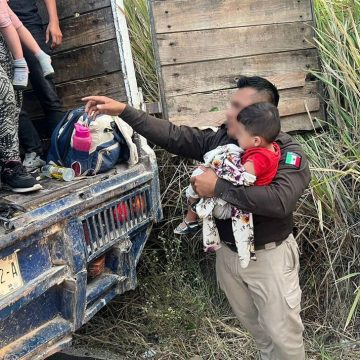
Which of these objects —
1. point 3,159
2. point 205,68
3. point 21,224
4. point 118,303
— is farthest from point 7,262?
point 205,68

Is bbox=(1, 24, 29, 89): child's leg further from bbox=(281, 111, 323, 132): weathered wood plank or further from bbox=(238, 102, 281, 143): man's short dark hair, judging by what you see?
bbox=(281, 111, 323, 132): weathered wood plank

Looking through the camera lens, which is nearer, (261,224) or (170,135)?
(261,224)

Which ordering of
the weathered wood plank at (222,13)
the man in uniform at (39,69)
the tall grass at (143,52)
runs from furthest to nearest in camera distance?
the tall grass at (143,52)
the weathered wood plank at (222,13)
the man in uniform at (39,69)

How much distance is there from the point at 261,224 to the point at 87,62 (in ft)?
5.29

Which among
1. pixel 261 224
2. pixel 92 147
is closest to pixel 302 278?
pixel 261 224

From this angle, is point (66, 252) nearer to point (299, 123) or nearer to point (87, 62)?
point (87, 62)

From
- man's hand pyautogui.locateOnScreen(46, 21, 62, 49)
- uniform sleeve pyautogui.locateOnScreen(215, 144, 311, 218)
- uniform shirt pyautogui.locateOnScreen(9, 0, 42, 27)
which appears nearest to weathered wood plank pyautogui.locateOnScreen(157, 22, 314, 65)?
man's hand pyautogui.locateOnScreen(46, 21, 62, 49)

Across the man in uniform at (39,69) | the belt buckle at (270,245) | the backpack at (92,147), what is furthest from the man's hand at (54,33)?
the belt buckle at (270,245)

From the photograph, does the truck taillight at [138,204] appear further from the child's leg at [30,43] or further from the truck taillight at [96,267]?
the child's leg at [30,43]

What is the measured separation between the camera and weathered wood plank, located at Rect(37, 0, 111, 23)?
117 inches

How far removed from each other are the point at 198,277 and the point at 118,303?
545 mm

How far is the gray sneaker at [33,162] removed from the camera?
2.68 metres

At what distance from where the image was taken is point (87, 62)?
309cm

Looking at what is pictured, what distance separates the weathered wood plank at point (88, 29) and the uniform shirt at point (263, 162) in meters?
1.34
